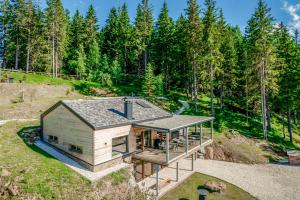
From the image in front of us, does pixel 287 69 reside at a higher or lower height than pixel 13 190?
higher

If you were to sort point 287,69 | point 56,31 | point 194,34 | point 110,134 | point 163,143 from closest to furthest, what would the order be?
1. point 110,134
2. point 163,143
3. point 287,69
4. point 194,34
5. point 56,31

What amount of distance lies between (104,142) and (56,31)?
137 ft

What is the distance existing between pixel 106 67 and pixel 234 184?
3803 cm

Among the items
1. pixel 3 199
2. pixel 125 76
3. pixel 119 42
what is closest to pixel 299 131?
pixel 125 76

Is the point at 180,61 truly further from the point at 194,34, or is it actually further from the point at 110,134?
the point at 110,134

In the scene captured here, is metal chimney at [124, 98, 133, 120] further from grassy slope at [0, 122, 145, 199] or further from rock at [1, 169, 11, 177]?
rock at [1, 169, 11, 177]

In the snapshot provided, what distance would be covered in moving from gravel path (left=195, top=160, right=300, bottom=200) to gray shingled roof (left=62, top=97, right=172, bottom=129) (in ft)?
25.0

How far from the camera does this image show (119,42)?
5925 centimetres

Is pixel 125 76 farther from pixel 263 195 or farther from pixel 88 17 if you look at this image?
pixel 263 195

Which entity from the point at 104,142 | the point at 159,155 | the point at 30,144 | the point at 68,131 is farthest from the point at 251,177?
the point at 30,144

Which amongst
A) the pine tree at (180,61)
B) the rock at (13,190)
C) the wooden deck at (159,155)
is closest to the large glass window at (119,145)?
the wooden deck at (159,155)

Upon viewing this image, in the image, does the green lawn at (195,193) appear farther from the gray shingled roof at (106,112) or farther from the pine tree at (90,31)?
the pine tree at (90,31)

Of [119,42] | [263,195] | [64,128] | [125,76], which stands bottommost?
[263,195]

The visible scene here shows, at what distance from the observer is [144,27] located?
53.0 m
